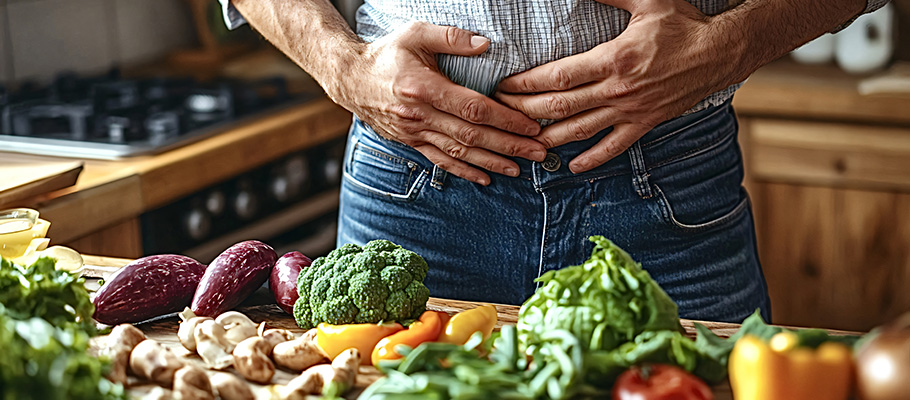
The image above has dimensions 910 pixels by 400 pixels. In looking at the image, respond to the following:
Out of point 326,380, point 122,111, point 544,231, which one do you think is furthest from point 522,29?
point 122,111

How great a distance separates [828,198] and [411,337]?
190 cm

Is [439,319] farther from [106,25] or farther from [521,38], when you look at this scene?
[106,25]

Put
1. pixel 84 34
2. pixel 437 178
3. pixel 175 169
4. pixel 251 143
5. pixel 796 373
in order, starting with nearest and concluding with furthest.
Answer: pixel 796 373
pixel 437 178
pixel 175 169
pixel 251 143
pixel 84 34

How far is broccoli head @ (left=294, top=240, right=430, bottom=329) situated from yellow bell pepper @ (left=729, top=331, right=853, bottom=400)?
0.37 meters

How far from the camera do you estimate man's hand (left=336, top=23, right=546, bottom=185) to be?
1.14m

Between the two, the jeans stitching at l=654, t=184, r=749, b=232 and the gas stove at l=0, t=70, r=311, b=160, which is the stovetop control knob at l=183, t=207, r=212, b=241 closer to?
the gas stove at l=0, t=70, r=311, b=160

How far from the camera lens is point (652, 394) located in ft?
2.29

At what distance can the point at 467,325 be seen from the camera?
0.95m

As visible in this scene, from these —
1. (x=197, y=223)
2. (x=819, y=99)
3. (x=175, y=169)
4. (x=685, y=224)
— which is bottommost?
(x=819, y=99)

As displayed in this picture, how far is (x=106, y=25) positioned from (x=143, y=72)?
0.18 m

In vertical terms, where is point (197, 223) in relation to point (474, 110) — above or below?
below

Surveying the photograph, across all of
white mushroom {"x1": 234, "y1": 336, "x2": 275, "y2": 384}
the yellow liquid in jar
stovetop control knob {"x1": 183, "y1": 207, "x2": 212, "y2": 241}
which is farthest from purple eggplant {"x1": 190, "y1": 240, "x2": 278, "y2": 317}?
stovetop control knob {"x1": 183, "y1": 207, "x2": 212, "y2": 241}

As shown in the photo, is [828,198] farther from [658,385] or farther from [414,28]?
[658,385]

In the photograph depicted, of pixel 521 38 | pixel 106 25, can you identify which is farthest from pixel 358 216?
pixel 106 25
